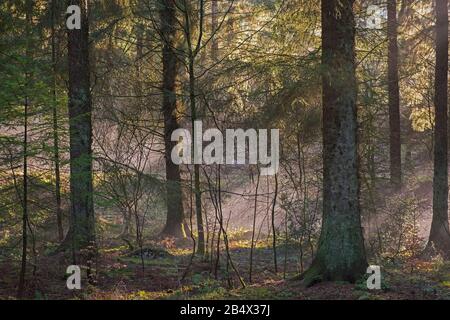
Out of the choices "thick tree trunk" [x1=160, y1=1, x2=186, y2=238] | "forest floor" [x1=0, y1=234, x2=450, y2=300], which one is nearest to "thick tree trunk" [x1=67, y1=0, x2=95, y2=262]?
"forest floor" [x1=0, y1=234, x2=450, y2=300]

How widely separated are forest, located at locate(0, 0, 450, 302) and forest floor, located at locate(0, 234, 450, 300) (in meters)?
0.06

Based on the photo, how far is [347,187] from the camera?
9.55 meters

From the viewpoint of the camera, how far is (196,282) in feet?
35.7

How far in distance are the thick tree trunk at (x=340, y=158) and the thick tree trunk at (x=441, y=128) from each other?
6042 millimetres

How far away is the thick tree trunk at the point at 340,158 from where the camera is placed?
953 centimetres

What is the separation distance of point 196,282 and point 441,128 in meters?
8.51

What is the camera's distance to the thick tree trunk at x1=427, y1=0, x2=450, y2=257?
14523mm

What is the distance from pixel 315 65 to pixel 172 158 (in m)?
8.29

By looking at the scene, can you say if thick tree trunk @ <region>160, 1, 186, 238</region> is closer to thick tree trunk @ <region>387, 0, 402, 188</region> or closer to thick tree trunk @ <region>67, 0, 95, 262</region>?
thick tree trunk @ <region>67, 0, 95, 262</region>

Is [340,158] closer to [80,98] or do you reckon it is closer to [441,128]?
[80,98]

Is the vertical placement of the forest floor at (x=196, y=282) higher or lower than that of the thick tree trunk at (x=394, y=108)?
lower

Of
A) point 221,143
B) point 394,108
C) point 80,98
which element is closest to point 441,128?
point 394,108

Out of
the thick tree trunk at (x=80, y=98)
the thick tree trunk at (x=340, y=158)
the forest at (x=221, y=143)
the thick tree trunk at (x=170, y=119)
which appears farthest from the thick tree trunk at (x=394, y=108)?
the thick tree trunk at (x=80, y=98)

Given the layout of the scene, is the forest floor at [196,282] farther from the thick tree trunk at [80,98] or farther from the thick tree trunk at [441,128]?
the thick tree trunk at [441,128]
